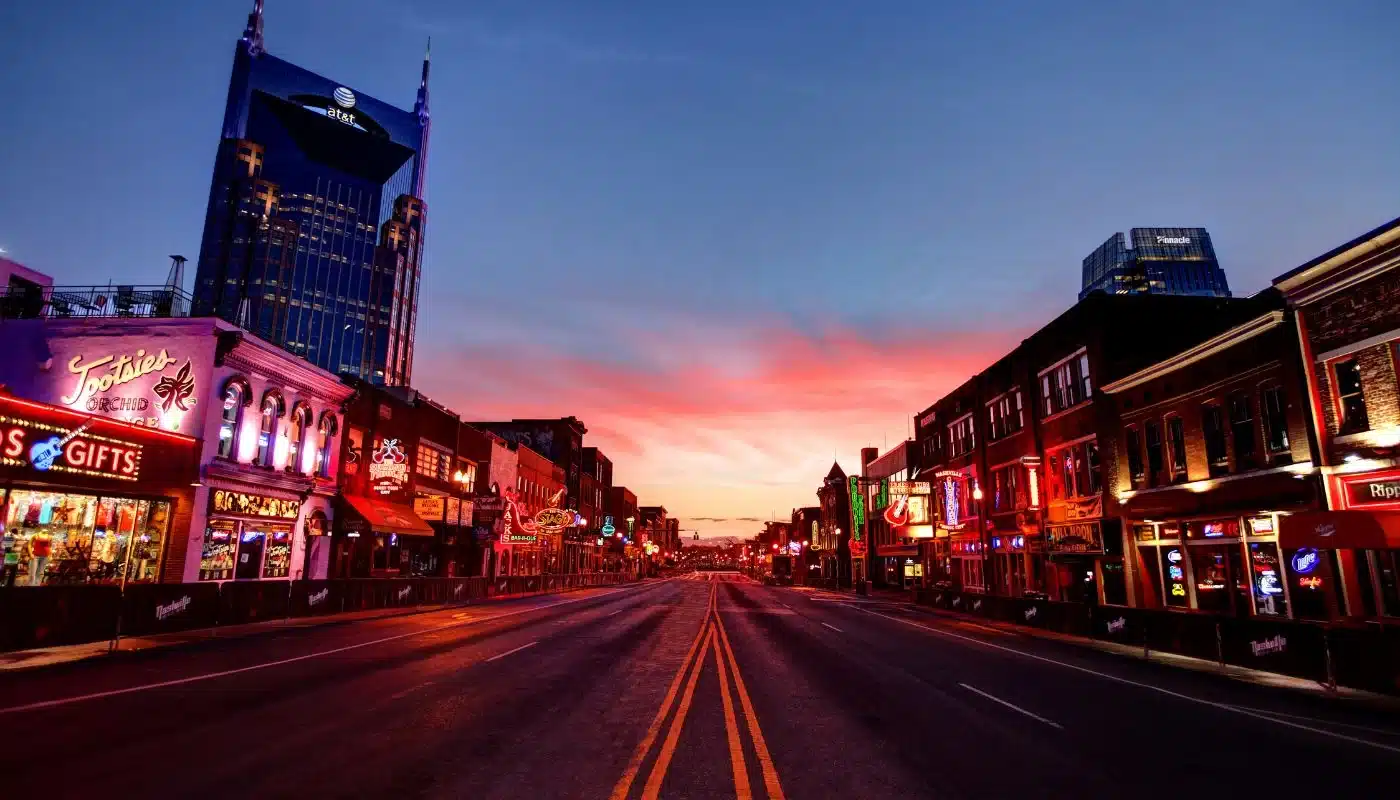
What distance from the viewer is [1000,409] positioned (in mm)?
38875

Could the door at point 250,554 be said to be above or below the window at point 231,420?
below

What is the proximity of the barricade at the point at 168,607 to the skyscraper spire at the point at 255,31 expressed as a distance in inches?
6732

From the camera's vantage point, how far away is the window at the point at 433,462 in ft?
132

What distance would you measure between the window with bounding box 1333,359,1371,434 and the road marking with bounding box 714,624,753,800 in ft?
56.9

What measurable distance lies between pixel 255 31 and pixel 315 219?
51392 mm

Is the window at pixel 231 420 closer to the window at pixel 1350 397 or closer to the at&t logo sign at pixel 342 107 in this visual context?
the window at pixel 1350 397

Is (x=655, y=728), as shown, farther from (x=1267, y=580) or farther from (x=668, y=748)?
(x=1267, y=580)

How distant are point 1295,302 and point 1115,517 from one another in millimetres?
10841

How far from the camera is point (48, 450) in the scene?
19.4 m

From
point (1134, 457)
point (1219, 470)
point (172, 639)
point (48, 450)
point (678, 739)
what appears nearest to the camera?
point (678, 739)

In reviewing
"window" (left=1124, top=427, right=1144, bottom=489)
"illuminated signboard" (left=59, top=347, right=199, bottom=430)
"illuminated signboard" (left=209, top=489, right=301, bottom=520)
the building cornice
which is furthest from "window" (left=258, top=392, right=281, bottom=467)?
"window" (left=1124, top=427, right=1144, bottom=489)

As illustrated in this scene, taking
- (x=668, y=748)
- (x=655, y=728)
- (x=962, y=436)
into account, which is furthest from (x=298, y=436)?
(x=962, y=436)

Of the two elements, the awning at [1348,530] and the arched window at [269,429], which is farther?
the arched window at [269,429]

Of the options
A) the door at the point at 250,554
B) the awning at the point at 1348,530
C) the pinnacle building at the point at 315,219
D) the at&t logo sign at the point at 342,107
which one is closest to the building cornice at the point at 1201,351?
the awning at the point at 1348,530
